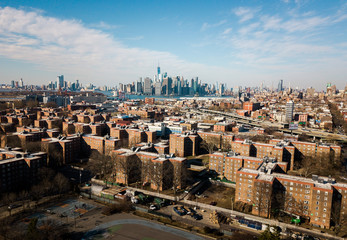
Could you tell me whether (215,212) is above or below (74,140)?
below

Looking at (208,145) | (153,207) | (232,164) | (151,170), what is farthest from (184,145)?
(153,207)

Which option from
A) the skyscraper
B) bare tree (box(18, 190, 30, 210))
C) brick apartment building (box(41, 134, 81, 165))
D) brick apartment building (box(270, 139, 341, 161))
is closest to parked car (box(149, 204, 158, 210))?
bare tree (box(18, 190, 30, 210))

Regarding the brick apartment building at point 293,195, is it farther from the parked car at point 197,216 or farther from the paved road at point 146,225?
the paved road at point 146,225

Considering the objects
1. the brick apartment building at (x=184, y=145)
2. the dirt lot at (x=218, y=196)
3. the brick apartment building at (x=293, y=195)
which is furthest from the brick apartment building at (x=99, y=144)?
the brick apartment building at (x=293, y=195)

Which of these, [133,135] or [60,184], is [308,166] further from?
[60,184]

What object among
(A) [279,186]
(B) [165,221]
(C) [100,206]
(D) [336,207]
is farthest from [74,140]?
(D) [336,207]

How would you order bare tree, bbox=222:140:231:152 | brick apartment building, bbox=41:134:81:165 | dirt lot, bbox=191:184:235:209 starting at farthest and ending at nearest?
bare tree, bbox=222:140:231:152 < brick apartment building, bbox=41:134:81:165 < dirt lot, bbox=191:184:235:209

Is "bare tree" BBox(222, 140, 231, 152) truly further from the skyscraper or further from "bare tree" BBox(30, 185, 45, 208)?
the skyscraper

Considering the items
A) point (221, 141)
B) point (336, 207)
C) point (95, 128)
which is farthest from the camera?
point (95, 128)

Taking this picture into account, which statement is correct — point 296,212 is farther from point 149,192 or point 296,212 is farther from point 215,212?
point 149,192
